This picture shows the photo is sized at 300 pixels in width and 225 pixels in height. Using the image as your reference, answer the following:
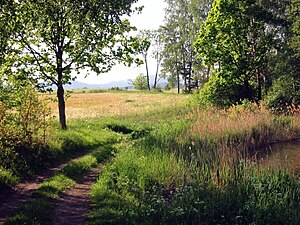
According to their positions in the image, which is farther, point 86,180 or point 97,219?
point 86,180

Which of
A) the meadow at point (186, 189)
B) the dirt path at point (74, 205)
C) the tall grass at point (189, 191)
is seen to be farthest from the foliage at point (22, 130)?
the tall grass at point (189, 191)

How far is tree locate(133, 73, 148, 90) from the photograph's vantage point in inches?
3843

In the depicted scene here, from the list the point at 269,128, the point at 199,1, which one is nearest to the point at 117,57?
the point at 269,128

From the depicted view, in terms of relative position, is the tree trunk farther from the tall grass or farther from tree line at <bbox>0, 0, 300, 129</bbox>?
the tall grass

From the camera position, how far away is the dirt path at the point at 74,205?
6.49 m

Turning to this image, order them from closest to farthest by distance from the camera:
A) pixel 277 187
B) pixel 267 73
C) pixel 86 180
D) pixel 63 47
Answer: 1. pixel 277 187
2. pixel 86 180
3. pixel 63 47
4. pixel 267 73

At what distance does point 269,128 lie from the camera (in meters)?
16.2

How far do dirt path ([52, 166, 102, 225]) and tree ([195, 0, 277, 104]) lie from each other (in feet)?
63.3

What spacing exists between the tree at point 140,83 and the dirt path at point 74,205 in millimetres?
88661

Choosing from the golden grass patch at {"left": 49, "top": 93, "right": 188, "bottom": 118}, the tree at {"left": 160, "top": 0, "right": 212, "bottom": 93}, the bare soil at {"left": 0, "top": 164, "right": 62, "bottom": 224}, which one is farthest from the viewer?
the tree at {"left": 160, "top": 0, "right": 212, "bottom": 93}

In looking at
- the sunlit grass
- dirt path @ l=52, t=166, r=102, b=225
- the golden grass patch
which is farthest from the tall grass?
the golden grass patch

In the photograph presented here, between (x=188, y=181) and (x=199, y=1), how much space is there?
4555 centimetres

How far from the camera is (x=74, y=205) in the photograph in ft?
24.1

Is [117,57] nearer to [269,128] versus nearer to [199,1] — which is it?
[269,128]
